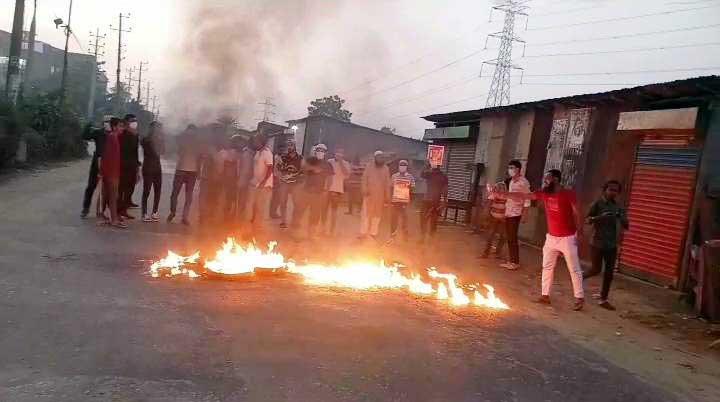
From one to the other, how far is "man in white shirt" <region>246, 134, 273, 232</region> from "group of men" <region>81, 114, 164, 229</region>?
5.58ft

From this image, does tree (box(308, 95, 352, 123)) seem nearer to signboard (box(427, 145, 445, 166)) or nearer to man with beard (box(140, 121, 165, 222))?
signboard (box(427, 145, 445, 166))

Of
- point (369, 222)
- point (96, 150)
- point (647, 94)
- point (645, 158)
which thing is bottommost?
point (369, 222)

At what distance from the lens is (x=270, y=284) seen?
6.95 metres

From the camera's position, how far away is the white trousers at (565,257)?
7.62 meters

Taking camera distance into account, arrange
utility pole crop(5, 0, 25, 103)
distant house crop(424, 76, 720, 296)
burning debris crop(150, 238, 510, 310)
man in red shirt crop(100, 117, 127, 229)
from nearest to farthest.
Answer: burning debris crop(150, 238, 510, 310)
man in red shirt crop(100, 117, 127, 229)
distant house crop(424, 76, 720, 296)
utility pole crop(5, 0, 25, 103)

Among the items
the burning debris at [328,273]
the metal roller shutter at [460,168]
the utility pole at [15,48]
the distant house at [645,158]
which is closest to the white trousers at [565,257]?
the burning debris at [328,273]

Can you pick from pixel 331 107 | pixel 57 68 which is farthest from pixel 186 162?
pixel 57 68

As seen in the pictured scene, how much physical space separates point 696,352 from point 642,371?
156 cm

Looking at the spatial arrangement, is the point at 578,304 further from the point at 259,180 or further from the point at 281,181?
the point at 281,181

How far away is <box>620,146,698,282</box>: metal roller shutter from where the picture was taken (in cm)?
1026

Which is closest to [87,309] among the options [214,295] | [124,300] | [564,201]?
[124,300]

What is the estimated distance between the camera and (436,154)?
2208 cm

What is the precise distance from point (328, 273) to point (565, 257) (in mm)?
2993

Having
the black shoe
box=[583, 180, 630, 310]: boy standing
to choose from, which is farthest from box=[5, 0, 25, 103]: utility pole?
the black shoe
